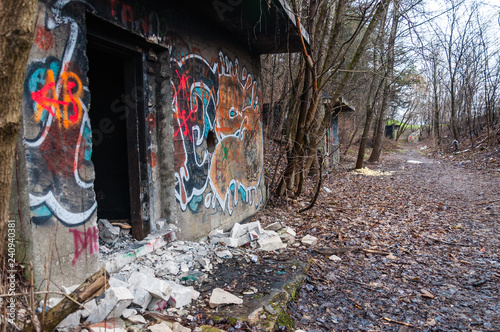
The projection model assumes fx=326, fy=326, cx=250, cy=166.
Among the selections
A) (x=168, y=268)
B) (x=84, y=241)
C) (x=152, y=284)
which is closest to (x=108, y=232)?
(x=168, y=268)

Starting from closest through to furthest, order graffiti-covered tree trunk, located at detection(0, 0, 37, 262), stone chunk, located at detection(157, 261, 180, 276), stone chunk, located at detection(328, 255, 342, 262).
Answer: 1. graffiti-covered tree trunk, located at detection(0, 0, 37, 262)
2. stone chunk, located at detection(157, 261, 180, 276)
3. stone chunk, located at detection(328, 255, 342, 262)

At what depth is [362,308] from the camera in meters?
3.24

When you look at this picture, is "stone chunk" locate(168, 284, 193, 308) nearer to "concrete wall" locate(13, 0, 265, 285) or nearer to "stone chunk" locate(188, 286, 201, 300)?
"stone chunk" locate(188, 286, 201, 300)

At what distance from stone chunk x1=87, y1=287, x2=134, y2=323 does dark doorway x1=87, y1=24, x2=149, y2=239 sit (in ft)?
4.17

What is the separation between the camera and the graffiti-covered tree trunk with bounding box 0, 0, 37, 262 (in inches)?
52.0

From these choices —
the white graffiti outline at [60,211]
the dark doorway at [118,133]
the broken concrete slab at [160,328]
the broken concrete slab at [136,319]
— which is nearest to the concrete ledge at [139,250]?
the dark doorway at [118,133]

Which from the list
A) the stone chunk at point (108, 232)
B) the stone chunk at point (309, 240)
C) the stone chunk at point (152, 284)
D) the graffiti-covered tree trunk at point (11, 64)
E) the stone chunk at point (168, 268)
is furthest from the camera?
the stone chunk at point (309, 240)

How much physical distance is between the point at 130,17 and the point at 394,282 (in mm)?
4101

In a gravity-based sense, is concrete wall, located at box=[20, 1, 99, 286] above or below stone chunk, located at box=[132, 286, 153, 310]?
above

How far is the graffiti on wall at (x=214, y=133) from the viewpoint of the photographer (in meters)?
4.12

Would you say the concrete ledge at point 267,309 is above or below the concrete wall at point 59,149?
below

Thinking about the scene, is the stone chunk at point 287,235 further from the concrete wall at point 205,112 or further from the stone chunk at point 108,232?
the stone chunk at point 108,232

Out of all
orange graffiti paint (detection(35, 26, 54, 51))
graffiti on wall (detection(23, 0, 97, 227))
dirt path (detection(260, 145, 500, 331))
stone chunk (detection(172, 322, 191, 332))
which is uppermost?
orange graffiti paint (detection(35, 26, 54, 51))

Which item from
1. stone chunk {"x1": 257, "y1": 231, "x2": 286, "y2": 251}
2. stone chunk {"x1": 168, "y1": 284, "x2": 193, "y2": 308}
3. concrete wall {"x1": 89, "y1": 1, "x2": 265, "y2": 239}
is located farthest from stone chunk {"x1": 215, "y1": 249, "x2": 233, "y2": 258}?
stone chunk {"x1": 168, "y1": 284, "x2": 193, "y2": 308}
